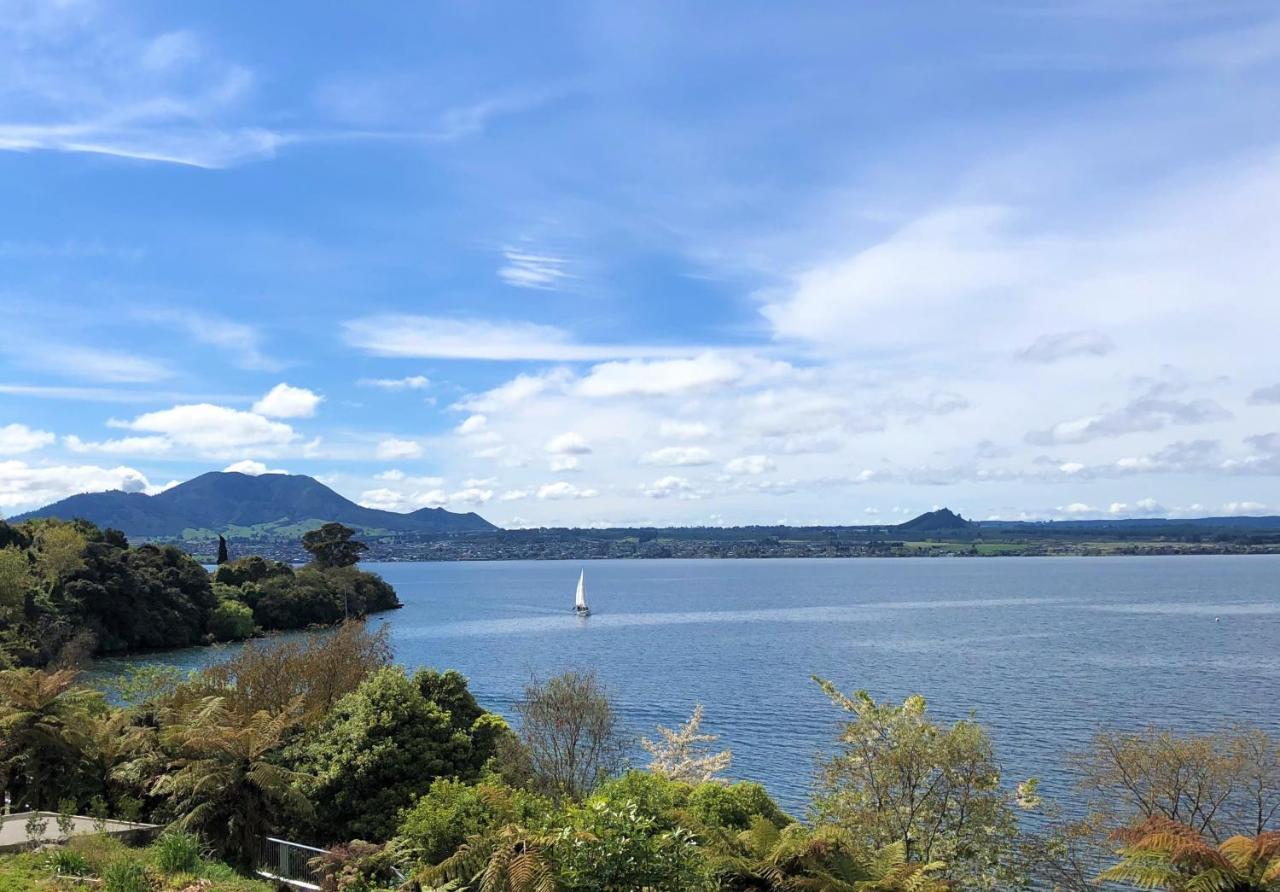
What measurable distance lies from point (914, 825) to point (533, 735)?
15564mm

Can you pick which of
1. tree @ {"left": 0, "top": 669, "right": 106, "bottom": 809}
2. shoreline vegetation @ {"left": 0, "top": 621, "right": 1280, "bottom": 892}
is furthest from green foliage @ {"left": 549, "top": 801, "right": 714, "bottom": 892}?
tree @ {"left": 0, "top": 669, "right": 106, "bottom": 809}

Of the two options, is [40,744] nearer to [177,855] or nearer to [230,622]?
[177,855]

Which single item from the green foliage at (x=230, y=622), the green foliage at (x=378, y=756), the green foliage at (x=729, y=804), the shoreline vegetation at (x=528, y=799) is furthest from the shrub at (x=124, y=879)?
the green foliage at (x=230, y=622)

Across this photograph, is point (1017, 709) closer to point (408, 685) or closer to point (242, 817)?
point (408, 685)

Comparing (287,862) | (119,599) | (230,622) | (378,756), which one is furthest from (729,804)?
(230,622)

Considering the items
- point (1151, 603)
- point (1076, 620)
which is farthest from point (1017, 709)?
point (1151, 603)

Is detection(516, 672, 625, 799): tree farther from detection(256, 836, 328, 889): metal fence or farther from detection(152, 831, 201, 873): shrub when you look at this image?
detection(152, 831, 201, 873): shrub

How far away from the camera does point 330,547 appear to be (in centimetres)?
14975

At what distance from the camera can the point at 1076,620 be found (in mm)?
109750

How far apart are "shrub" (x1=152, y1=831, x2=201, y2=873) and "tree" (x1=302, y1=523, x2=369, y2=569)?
138033 millimetres

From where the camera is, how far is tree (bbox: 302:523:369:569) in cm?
14875

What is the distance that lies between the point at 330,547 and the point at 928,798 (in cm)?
13949

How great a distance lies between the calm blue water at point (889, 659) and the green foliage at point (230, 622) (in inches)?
373

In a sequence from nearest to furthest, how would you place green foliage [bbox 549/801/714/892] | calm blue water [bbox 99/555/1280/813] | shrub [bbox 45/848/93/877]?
green foliage [bbox 549/801/714/892] < shrub [bbox 45/848/93/877] < calm blue water [bbox 99/555/1280/813]
